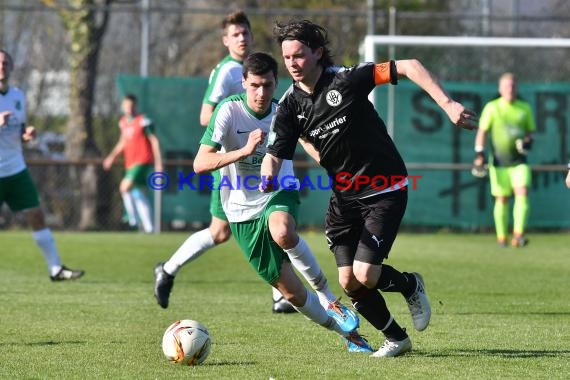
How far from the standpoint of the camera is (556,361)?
6.16m

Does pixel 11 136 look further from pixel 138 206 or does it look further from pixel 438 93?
pixel 138 206

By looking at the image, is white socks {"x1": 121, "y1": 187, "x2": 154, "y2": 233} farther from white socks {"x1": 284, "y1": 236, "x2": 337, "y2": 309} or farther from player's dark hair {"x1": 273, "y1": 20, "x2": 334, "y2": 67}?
player's dark hair {"x1": 273, "y1": 20, "x2": 334, "y2": 67}

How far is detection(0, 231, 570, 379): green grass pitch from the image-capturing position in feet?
19.6

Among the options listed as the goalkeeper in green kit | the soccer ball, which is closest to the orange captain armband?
the soccer ball

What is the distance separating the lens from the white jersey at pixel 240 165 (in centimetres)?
699

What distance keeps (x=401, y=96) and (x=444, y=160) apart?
4.23 ft

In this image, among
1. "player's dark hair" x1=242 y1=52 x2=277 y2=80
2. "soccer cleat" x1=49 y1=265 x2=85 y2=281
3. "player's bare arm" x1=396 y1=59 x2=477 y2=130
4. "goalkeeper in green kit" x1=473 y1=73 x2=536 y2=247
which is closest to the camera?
"player's bare arm" x1=396 y1=59 x2=477 y2=130

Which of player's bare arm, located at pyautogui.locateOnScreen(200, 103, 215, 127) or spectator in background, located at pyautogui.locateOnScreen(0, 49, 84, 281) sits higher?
player's bare arm, located at pyautogui.locateOnScreen(200, 103, 215, 127)

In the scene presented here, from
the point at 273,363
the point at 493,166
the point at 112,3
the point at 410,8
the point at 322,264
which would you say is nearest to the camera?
the point at 273,363

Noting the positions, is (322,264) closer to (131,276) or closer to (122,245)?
(131,276)

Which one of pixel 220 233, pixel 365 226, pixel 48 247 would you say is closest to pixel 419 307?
pixel 365 226

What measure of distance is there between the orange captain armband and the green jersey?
9195 millimetres

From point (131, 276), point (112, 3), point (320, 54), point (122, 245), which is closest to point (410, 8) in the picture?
point (112, 3)

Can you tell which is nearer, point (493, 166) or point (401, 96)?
point (493, 166)
